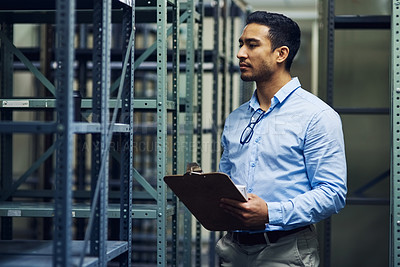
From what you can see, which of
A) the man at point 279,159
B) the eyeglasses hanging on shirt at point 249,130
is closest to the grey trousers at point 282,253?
the man at point 279,159

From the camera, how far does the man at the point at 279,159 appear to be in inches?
98.2

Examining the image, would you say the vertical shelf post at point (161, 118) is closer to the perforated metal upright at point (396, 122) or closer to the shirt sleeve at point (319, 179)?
the shirt sleeve at point (319, 179)

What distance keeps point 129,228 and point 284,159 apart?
2.72 feet

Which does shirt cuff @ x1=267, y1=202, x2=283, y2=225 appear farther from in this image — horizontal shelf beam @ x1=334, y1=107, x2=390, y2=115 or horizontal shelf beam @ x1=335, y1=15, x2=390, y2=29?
horizontal shelf beam @ x1=335, y1=15, x2=390, y2=29

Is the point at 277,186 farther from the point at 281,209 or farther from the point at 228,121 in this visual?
the point at 228,121

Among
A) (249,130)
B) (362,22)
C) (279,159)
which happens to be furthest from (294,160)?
(362,22)

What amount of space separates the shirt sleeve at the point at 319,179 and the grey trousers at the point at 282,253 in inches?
4.9

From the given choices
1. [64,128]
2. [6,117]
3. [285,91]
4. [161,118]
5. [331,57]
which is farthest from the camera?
[6,117]

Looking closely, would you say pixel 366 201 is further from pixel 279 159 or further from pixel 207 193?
pixel 207 193

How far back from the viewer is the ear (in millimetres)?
2791

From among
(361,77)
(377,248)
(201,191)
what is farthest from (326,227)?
(201,191)

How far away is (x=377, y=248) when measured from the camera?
4680mm

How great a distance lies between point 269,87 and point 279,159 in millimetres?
383

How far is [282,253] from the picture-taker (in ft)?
8.50
